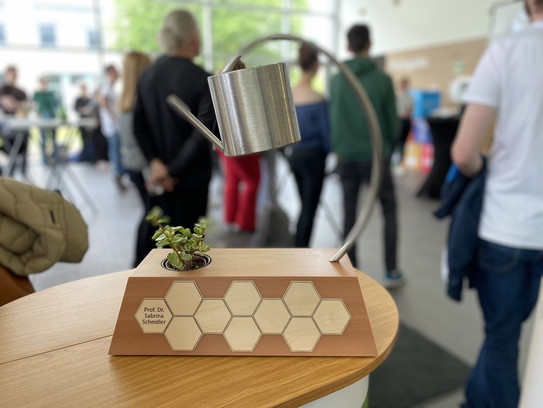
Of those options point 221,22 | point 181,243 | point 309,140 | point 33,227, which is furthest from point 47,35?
point 181,243

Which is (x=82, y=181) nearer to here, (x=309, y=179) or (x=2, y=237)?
(x=309, y=179)

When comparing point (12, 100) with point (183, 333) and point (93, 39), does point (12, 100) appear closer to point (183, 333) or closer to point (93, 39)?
point (93, 39)

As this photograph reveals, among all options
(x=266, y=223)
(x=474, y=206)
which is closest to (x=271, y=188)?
(x=266, y=223)

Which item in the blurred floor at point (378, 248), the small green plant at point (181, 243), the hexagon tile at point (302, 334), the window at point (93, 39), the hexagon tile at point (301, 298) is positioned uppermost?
the window at point (93, 39)

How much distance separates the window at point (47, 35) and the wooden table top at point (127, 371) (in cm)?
889

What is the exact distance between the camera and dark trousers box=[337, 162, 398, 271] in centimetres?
259

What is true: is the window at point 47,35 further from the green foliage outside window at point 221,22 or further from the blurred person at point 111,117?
the blurred person at point 111,117

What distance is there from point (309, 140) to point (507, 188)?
4.83ft

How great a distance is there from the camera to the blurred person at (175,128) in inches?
74.9

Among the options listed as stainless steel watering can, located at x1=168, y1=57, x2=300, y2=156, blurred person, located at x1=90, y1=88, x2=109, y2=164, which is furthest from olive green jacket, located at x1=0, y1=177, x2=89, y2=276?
blurred person, located at x1=90, y1=88, x2=109, y2=164

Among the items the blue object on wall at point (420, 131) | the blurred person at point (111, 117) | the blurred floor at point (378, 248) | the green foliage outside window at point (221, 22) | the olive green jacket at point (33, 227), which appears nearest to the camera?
the olive green jacket at point (33, 227)

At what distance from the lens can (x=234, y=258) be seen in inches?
31.8

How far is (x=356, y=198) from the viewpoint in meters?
2.66

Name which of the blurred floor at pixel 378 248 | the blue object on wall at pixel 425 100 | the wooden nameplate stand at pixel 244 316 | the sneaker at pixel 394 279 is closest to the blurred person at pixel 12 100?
the blurred floor at pixel 378 248
